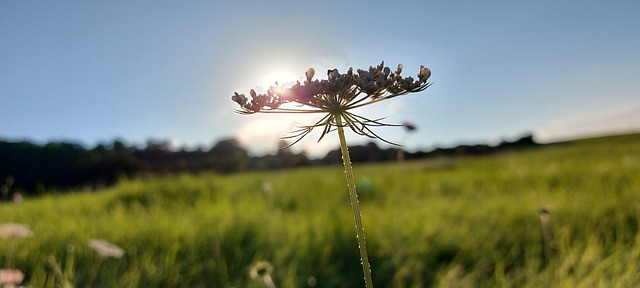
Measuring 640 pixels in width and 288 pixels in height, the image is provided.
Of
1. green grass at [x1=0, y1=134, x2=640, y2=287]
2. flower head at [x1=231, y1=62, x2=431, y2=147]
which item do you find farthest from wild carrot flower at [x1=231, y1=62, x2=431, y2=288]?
green grass at [x1=0, y1=134, x2=640, y2=287]

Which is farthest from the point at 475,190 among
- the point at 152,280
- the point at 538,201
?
the point at 152,280

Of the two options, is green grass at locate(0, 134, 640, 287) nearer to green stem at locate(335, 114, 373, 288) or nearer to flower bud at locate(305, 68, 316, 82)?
flower bud at locate(305, 68, 316, 82)

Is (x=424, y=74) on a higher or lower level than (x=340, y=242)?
higher

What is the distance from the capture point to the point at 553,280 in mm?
3527

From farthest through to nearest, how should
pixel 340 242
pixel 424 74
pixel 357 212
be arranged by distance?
pixel 340 242 → pixel 424 74 → pixel 357 212

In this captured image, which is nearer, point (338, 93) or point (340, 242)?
point (338, 93)

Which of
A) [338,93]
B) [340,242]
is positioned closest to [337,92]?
[338,93]

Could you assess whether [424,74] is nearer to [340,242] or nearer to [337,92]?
[337,92]

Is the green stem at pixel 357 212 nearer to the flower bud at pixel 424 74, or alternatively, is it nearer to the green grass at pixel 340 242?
the flower bud at pixel 424 74

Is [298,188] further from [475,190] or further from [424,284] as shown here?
[424,284]

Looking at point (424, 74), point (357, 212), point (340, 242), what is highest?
point (424, 74)

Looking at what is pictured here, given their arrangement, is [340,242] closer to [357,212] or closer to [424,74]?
[424,74]

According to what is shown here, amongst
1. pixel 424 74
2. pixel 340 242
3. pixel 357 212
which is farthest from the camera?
Result: pixel 340 242

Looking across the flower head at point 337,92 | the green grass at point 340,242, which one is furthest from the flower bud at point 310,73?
the green grass at point 340,242
